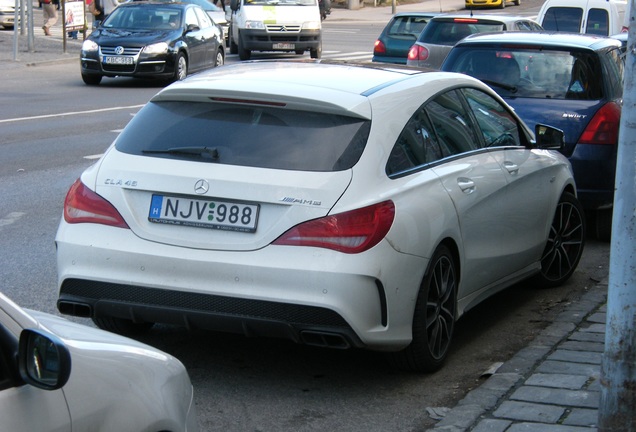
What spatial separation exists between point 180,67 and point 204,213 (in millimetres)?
18175

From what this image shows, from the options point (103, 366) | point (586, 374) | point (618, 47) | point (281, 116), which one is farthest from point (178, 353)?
point (618, 47)

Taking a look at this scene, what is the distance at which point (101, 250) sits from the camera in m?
5.54

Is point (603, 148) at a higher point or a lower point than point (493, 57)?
lower

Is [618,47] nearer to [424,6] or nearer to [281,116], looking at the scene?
[281,116]

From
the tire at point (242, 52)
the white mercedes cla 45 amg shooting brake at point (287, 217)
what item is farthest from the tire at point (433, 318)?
the tire at point (242, 52)

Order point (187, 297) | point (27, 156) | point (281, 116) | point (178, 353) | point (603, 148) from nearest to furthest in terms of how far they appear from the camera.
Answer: point (187, 297)
point (281, 116)
point (178, 353)
point (603, 148)
point (27, 156)

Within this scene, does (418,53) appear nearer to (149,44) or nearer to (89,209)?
(149,44)

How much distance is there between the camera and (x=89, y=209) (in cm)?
568

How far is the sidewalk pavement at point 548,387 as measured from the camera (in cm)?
509

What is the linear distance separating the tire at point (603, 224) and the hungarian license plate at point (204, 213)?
5.03 m

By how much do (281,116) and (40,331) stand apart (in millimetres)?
3126

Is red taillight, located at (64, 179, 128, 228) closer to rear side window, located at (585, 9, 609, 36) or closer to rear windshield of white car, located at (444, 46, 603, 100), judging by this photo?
rear windshield of white car, located at (444, 46, 603, 100)

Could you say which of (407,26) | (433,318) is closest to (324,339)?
(433,318)

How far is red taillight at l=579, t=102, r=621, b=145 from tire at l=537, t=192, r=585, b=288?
1.38 meters
